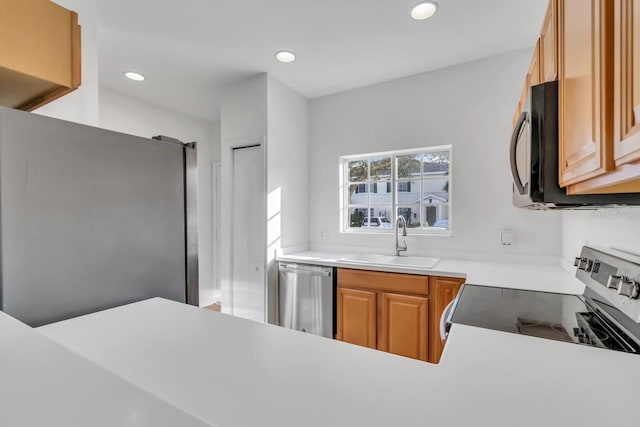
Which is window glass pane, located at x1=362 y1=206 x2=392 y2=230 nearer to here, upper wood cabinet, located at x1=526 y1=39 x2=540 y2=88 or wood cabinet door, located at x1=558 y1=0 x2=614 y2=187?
upper wood cabinet, located at x1=526 y1=39 x2=540 y2=88

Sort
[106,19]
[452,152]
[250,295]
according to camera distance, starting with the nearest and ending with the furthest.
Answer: [106,19], [452,152], [250,295]

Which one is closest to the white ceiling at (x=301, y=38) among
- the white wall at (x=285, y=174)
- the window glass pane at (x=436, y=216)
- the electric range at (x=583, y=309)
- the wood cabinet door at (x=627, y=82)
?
the white wall at (x=285, y=174)

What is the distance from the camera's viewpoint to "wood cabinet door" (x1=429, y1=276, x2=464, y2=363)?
77.6 inches

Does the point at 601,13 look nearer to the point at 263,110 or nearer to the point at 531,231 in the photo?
the point at 531,231

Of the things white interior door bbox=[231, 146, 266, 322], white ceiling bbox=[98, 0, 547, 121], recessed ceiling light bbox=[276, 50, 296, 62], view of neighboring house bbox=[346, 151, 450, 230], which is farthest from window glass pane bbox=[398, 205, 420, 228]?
recessed ceiling light bbox=[276, 50, 296, 62]

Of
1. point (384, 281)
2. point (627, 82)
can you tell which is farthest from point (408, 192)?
point (627, 82)

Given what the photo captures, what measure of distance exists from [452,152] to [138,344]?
8.47 ft

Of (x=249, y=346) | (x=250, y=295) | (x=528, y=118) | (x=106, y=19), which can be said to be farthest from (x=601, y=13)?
(x=250, y=295)

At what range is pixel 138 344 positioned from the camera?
78 centimetres

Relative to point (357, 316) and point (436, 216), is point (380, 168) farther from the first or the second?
point (357, 316)

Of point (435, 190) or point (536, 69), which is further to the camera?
point (435, 190)

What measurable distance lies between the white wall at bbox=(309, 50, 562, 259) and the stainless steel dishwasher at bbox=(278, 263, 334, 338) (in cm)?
66

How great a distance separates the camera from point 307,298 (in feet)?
8.21

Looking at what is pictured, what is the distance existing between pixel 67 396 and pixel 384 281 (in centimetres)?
195
